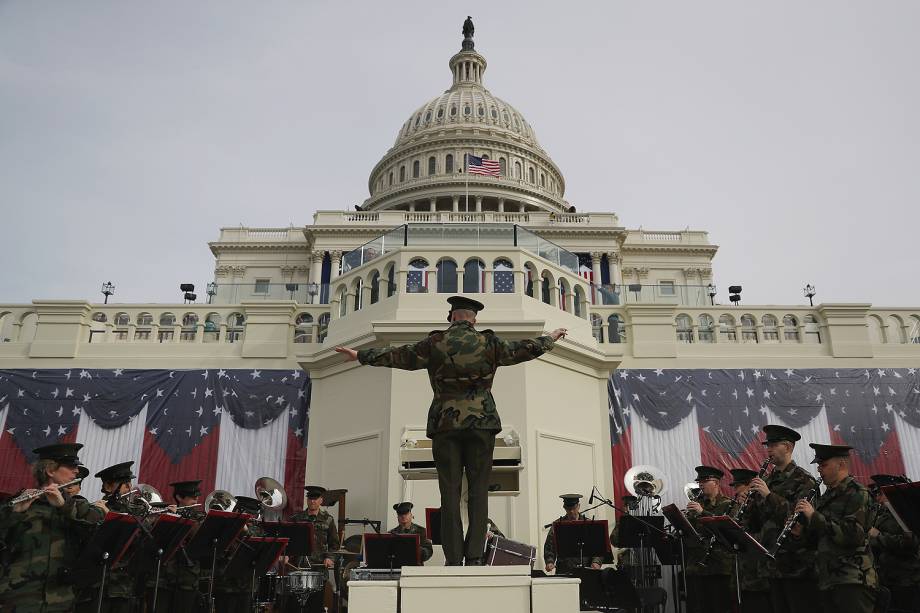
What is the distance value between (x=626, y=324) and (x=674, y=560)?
7.16 m

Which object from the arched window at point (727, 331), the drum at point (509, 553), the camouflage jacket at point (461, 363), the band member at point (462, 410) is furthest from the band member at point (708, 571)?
the arched window at point (727, 331)

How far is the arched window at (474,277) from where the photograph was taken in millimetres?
15320

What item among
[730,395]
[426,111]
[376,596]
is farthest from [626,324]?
[426,111]

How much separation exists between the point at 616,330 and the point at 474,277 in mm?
4337

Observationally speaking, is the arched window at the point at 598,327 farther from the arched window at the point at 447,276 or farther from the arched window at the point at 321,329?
the arched window at the point at 321,329

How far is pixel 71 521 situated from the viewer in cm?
639

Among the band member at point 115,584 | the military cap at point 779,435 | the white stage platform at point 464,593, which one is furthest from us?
the band member at point 115,584

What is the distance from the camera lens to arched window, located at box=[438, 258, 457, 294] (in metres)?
15.3

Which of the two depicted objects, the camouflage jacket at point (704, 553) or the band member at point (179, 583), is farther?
the camouflage jacket at point (704, 553)

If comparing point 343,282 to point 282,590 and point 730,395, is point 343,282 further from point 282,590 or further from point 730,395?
point 730,395

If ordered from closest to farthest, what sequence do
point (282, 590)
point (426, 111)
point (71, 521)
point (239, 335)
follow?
point (71, 521) < point (282, 590) < point (239, 335) < point (426, 111)

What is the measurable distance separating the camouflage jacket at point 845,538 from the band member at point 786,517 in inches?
24.0

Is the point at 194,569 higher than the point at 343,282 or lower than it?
lower

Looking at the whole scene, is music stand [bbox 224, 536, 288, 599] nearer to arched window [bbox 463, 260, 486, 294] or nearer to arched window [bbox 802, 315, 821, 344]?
arched window [bbox 463, 260, 486, 294]
